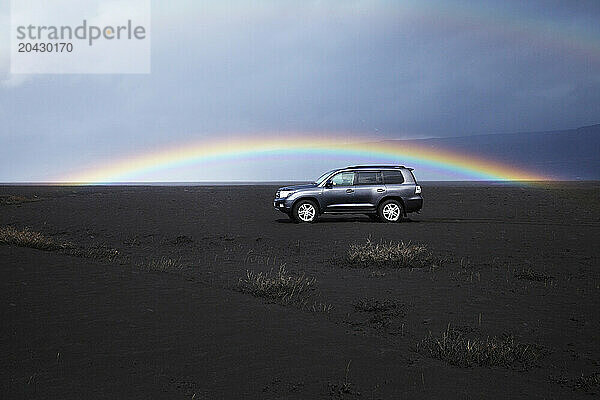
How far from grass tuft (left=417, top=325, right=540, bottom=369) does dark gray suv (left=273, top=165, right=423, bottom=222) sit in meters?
14.7

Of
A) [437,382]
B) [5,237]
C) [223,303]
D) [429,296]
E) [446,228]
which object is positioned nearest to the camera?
[437,382]

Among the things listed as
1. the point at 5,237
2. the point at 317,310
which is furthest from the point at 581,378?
the point at 5,237

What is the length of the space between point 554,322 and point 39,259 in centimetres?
989

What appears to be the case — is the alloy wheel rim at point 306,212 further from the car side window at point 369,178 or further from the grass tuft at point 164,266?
the grass tuft at point 164,266

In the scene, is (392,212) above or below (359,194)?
below

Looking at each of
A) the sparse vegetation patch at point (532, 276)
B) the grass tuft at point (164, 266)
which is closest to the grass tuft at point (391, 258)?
the sparse vegetation patch at point (532, 276)

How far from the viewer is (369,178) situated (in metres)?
22.8

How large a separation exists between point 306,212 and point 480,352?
1602 centimetres

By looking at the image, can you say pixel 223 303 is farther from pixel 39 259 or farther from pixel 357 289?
pixel 39 259

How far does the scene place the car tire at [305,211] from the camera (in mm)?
22969

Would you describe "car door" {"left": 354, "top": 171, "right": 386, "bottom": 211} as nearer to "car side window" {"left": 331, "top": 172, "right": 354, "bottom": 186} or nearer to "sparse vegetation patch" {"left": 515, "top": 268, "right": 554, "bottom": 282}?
"car side window" {"left": 331, "top": 172, "right": 354, "bottom": 186}

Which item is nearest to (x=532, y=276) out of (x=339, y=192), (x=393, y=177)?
(x=393, y=177)

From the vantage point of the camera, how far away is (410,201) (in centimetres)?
2298

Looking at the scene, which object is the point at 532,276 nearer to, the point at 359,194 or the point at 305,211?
the point at 359,194
